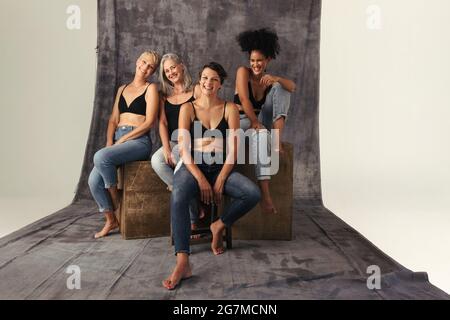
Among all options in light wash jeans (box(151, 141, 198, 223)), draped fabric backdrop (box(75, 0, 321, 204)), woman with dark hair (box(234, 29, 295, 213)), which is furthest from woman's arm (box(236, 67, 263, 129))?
draped fabric backdrop (box(75, 0, 321, 204))

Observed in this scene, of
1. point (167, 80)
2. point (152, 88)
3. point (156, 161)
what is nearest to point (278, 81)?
point (167, 80)

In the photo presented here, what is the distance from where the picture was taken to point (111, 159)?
3607 mm

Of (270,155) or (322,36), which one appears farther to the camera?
(322,36)

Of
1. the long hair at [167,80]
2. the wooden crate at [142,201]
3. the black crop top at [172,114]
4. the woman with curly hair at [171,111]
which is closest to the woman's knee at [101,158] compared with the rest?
the wooden crate at [142,201]

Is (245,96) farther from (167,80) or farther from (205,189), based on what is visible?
(205,189)

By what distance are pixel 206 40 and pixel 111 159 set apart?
2.25 metres

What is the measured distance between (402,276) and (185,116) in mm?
1509

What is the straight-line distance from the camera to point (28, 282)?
2.68 metres

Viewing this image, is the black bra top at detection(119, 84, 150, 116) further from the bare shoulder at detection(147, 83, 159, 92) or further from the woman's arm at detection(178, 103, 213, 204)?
the woman's arm at detection(178, 103, 213, 204)
